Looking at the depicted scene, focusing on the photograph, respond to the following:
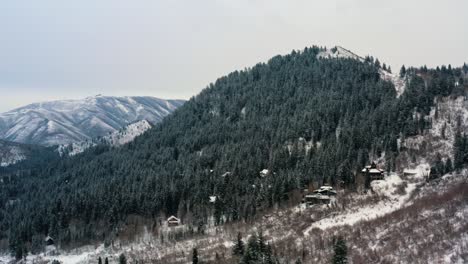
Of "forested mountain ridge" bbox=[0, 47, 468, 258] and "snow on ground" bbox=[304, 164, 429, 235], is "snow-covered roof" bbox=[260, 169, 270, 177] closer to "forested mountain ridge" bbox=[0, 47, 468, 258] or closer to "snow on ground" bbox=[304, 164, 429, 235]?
"forested mountain ridge" bbox=[0, 47, 468, 258]

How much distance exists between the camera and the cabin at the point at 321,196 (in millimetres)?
121250

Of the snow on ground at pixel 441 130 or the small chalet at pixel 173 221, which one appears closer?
the small chalet at pixel 173 221

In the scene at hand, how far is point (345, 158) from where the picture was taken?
139 m

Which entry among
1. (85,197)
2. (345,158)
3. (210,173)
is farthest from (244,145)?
(85,197)

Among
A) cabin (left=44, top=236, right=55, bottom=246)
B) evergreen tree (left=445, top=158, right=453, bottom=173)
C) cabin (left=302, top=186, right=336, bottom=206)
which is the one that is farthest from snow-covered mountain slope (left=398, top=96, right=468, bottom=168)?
cabin (left=44, top=236, right=55, bottom=246)

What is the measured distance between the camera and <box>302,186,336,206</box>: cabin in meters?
121

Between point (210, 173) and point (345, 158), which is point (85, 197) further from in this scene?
point (345, 158)

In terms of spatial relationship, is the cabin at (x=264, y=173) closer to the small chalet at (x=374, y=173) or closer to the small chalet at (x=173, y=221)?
the small chalet at (x=173, y=221)

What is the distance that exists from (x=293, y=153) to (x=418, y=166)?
36.3 metres

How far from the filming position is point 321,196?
401 feet

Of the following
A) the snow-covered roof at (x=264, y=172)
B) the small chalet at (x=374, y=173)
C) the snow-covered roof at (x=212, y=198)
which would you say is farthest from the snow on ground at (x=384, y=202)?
the snow-covered roof at (x=212, y=198)

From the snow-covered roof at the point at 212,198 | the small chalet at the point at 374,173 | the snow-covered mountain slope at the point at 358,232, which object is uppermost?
the small chalet at the point at 374,173

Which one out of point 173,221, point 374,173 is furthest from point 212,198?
point 374,173

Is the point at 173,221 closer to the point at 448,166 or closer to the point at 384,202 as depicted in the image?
the point at 384,202
